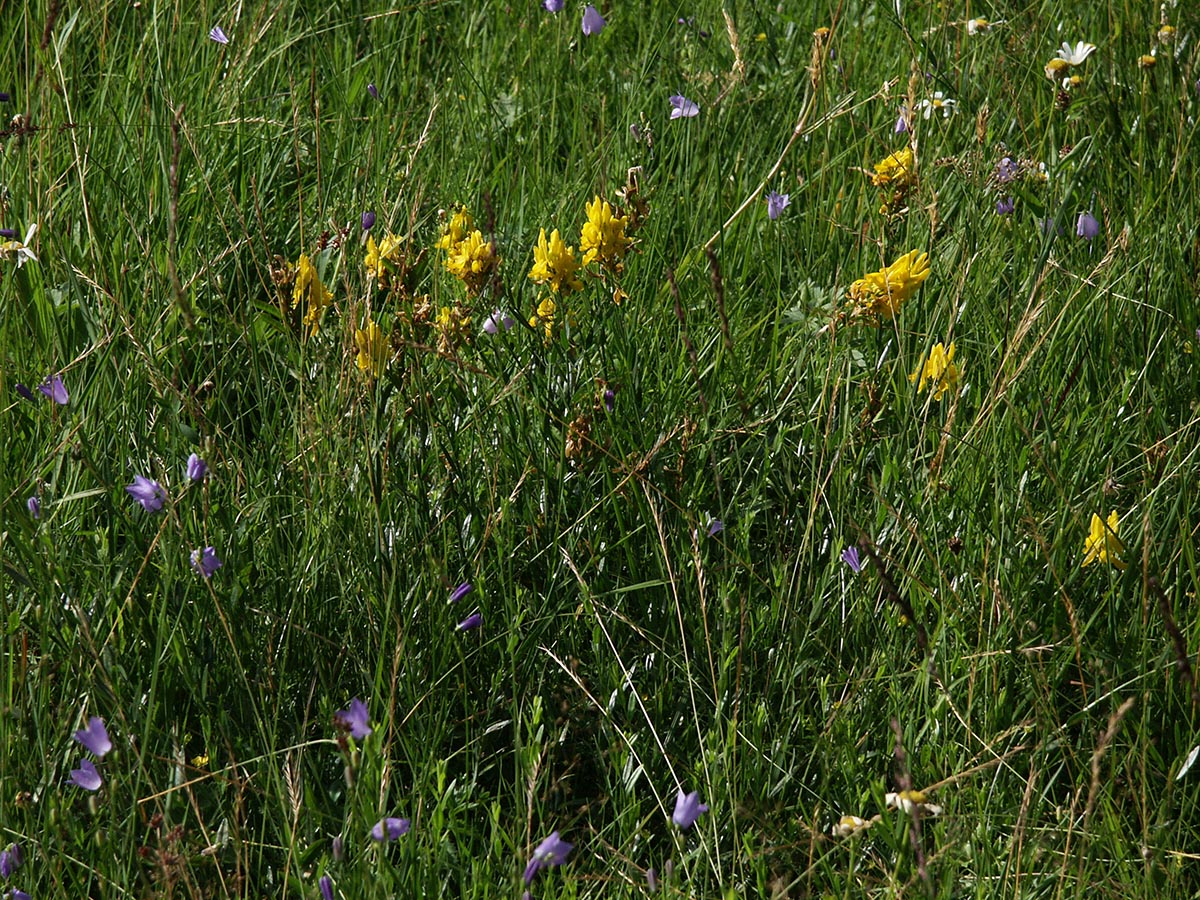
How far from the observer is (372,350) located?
1.66 metres

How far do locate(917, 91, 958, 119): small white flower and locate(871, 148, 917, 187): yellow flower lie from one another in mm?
462

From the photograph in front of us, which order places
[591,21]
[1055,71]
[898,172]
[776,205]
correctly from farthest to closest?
[591,21]
[1055,71]
[776,205]
[898,172]

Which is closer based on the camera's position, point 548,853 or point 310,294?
point 548,853

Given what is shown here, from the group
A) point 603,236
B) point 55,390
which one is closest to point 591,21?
point 603,236

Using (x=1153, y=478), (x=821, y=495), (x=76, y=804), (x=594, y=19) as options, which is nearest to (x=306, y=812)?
(x=76, y=804)

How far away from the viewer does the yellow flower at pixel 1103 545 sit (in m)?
1.58

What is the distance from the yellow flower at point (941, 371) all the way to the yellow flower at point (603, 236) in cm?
47

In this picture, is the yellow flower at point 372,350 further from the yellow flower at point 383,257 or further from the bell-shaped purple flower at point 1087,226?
the bell-shaped purple flower at point 1087,226

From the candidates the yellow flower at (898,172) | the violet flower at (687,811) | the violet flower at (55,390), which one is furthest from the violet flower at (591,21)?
the violet flower at (687,811)

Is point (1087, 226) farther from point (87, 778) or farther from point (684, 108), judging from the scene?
point (87, 778)

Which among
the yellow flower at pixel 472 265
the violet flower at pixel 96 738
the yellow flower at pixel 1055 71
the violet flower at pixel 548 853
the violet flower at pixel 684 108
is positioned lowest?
the violet flower at pixel 548 853

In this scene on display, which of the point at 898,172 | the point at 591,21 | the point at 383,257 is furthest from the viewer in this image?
the point at 591,21

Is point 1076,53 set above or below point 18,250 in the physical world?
above

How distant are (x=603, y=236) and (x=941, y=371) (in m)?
0.52
